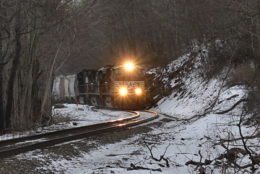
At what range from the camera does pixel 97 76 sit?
25141 mm

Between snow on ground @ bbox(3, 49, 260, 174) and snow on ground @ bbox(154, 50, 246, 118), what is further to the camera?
snow on ground @ bbox(154, 50, 246, 118)

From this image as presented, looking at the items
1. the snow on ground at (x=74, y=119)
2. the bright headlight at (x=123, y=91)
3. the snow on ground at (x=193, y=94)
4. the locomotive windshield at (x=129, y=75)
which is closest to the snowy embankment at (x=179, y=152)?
the snow on ground at (x=193, y=94)

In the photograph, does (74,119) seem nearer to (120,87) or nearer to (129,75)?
(120,87)

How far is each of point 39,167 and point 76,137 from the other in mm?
3128

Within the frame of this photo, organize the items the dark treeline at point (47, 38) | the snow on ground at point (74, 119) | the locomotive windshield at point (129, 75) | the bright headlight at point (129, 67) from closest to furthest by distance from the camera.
Result: the dark treeline at point (47, 38)
the snow on ground at point (74, 119)
the locomotive windshield at point (129, 75)
the bright headlight at point (129, 67)

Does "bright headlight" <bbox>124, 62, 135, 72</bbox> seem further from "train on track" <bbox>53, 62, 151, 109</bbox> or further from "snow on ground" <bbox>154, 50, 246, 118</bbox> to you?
"snow on ground" <bbox>154, 50, 246, 118</bbox>

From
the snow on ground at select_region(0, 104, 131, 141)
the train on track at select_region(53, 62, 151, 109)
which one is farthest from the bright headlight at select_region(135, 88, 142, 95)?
the snow on ground at select_region(0, 104, 131, 141)

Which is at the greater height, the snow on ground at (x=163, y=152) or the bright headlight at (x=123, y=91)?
the bright headlight at (x=123, y=91)

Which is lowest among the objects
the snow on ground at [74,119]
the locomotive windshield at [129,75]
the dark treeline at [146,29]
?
the snow on ground at [74,119]

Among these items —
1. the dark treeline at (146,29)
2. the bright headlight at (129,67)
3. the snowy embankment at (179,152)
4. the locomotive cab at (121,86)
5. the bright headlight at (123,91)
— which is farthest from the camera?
the bright headlight at (129,67)

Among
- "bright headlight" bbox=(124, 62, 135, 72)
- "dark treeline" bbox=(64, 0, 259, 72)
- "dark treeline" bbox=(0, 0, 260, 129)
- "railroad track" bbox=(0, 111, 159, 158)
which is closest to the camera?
"railroad track" bbox=(0, 111, 159, 158)

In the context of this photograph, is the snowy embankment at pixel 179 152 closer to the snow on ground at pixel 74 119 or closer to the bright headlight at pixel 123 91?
the snow on ground at pixel 74 119

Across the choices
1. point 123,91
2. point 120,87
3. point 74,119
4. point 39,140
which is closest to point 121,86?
point 120,87

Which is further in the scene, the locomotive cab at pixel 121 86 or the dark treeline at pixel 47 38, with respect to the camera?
the locomotive cab at pixel 121 86
